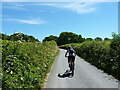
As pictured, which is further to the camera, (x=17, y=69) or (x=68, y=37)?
(x=68, y=37)

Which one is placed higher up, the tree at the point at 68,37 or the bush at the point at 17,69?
the bush at the point at 17,69

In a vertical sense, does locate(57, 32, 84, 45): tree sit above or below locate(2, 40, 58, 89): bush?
below

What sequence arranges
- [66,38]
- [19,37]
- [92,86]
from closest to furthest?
[92,86], [19,37], [66,38]

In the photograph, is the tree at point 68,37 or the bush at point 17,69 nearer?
the bush at point 17,69

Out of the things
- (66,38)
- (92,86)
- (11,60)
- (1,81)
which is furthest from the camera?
(66,38)

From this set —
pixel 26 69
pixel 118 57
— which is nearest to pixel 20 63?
pixel 26 69

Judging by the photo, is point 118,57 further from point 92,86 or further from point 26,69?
point 26,69

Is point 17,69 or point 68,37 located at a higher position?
point 17,69

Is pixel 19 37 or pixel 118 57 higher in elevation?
pixel 19 37

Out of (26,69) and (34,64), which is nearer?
(26,69)

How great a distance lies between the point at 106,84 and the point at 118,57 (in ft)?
16.5

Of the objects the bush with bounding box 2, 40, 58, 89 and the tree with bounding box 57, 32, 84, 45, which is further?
the tree with bounding box 57, 32, 84, 45

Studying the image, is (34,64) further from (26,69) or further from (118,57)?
(118,57)

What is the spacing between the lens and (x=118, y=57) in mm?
16953
